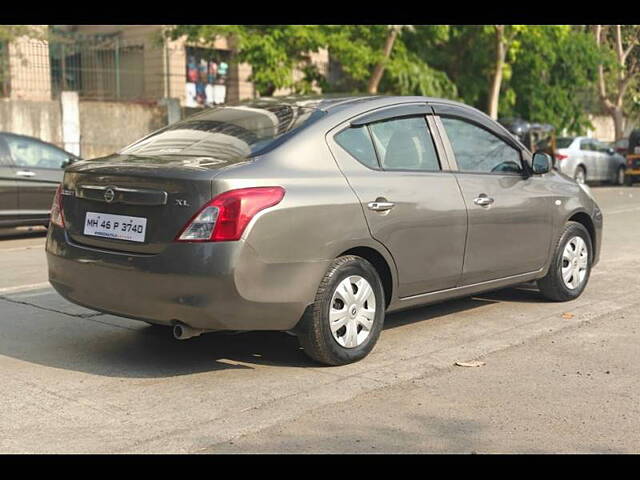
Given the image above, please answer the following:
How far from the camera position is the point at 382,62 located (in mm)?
22281

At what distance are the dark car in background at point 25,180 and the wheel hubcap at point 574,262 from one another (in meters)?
7.90

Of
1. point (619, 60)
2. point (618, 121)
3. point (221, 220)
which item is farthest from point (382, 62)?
point (221, 220)

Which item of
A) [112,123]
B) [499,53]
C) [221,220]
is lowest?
[221,220]

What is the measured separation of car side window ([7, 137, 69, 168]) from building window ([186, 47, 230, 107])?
42.7 feet

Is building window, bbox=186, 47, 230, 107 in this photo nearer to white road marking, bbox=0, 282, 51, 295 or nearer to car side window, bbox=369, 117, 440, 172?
white road marking, bbox=0, 282, 51, 295

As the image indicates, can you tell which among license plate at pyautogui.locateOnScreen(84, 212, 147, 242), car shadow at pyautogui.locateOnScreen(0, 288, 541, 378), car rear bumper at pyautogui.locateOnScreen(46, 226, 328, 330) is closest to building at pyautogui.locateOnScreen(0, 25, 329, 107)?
car shadow at pyautogui.locateOnScreen(0, 288, 541, 378)

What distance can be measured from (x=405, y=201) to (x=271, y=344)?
4.37 feet

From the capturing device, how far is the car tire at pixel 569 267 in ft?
24.3

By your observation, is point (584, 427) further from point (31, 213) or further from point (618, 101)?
point (618, 101)

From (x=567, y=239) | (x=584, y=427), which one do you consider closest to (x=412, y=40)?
(x=567, y=239)

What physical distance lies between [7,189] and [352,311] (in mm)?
8261

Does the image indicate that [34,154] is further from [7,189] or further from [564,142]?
[564,142]

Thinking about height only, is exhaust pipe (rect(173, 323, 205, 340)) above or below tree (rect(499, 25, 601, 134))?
below

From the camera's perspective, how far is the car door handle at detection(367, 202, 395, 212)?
5676 millimetres
